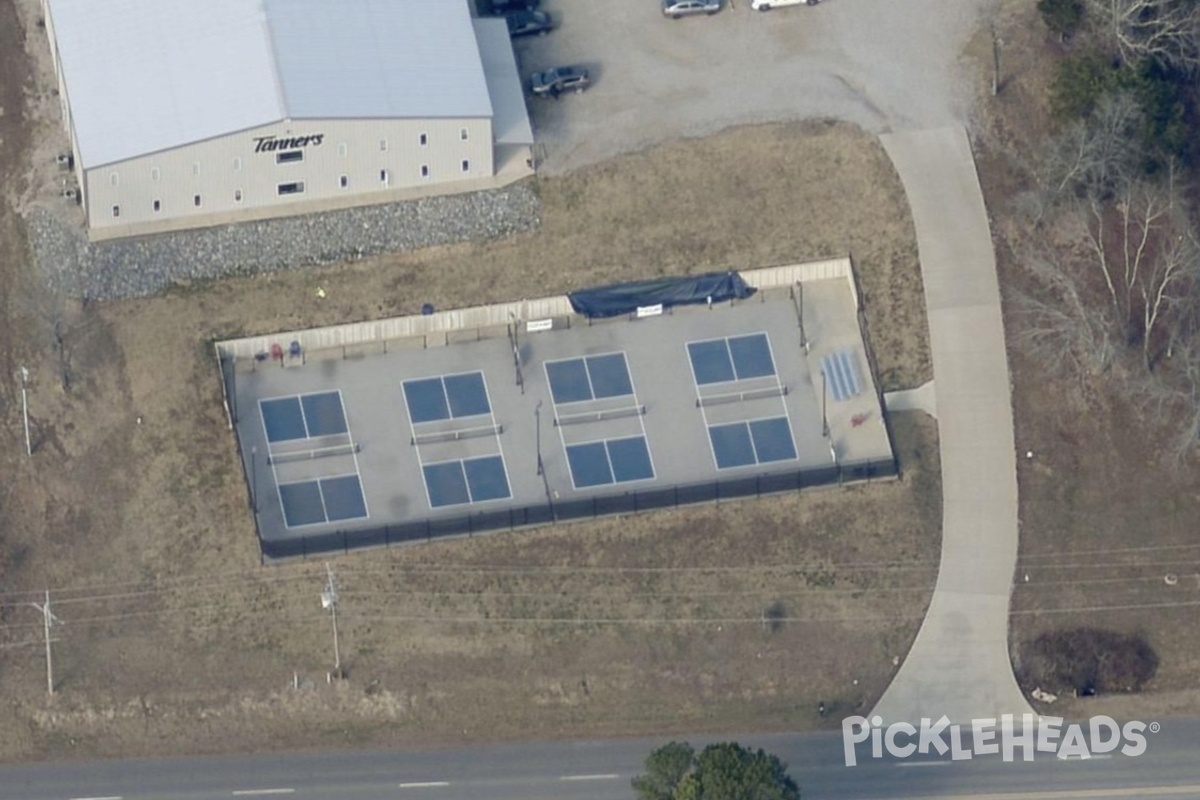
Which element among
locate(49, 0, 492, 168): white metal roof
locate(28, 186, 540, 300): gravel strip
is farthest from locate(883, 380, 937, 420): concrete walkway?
locate(49, 0, 492, 168): white metal roof

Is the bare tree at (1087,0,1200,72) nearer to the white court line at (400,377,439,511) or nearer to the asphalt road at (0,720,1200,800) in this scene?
the asphalt road at (0,720,1200,800)

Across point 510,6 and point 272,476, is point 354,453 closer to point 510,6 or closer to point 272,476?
point 272,476

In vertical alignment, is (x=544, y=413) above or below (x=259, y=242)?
below

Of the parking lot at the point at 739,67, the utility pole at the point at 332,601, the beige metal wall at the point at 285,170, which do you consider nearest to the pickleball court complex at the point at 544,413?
the utility pole at the point at 332,601

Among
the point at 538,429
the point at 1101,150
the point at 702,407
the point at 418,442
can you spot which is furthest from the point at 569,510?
the point at 1101,150

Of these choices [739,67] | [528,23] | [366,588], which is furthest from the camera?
[528,23]

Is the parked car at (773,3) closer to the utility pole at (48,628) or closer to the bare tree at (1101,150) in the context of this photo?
the bare tree at (1101,150)
